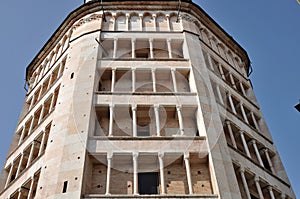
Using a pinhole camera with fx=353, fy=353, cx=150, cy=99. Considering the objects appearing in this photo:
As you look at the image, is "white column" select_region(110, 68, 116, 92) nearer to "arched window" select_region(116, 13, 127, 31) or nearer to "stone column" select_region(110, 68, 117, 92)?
"stone column" select_region(110, 68, 117, 92)

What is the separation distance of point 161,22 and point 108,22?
3.54 metres

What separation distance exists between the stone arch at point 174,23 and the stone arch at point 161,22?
34 centimetres

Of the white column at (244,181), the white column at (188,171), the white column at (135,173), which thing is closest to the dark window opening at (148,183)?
the white column at (135,173)

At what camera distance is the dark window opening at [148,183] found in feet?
47.8

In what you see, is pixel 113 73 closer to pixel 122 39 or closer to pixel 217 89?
pixel 122 39

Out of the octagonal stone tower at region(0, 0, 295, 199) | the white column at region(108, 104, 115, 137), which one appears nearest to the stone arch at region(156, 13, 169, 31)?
the octagonal stone tower at region(0, 0, 295, 199)

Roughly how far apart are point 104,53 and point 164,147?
27.5 feet

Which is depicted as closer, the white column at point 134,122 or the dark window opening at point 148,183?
the dark window opening at point 148,183

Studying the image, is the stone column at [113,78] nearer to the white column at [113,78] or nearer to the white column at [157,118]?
the white column at [113,78]

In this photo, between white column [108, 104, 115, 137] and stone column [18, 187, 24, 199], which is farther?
stone column [18, 187, 24, 199]

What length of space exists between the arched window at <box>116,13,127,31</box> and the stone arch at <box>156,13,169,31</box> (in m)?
2.20

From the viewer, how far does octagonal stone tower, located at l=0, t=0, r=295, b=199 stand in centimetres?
1463

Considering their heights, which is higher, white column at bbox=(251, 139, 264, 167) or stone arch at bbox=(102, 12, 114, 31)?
stone arch at bbox=(102, 12, 114, 31)

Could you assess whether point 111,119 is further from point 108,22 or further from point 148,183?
point 108,22
